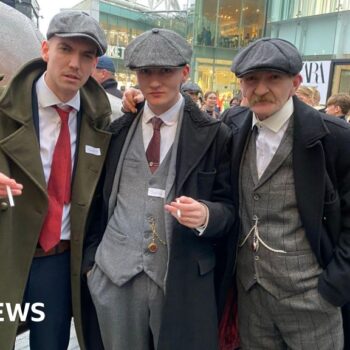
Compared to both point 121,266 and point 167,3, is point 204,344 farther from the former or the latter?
point 167,3

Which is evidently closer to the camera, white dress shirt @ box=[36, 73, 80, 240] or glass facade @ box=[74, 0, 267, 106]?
white dress shirt @ box=[36, 73, 80, 240]

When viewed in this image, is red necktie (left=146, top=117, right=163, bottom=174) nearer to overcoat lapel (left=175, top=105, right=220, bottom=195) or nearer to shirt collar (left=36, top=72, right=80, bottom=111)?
overcoat lapel (left=175, top=105, right=220, bottom=195)

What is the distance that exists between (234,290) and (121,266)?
68 centimetres

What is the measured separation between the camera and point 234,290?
6.92 ft

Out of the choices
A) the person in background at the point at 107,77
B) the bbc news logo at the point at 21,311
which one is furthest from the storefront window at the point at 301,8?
the bbc news logo at the point at 21,311

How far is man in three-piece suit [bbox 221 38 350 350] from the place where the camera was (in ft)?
5.65

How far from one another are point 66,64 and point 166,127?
563 mm

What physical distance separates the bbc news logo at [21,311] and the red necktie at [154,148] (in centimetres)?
92

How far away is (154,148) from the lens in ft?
6.07

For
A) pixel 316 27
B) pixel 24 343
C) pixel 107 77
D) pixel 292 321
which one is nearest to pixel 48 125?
pixel 292 321

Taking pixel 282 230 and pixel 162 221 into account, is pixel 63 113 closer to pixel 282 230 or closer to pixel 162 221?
pixel 162 221

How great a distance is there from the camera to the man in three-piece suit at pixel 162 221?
177 centimetres

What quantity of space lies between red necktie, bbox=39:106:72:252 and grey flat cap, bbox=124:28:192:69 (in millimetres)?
489

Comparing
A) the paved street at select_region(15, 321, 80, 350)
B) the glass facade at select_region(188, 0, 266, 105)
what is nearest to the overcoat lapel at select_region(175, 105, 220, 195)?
the paved street at select_region(15, 321, 80, 350)
